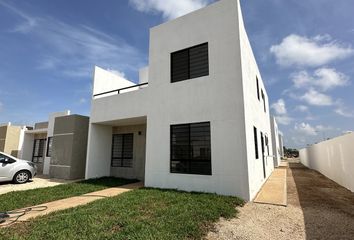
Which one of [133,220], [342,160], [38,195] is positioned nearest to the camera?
[133,220]

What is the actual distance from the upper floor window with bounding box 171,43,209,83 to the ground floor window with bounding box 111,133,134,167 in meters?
4.94

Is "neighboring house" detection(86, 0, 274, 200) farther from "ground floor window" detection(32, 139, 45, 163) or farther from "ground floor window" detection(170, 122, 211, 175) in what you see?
"ground floor window" detection(32, 139, 45, 163)

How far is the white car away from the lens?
9345 millimetres

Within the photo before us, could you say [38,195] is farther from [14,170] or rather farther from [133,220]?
[133,220]

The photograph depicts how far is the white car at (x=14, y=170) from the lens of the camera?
9345 mm

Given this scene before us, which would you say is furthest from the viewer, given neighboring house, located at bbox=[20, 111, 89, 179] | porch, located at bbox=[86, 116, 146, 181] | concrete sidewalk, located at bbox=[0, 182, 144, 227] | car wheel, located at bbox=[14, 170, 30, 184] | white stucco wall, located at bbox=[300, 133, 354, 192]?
neighboring house, located at bbox=[20, 111, 89, 179]

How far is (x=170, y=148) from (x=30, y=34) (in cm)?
745

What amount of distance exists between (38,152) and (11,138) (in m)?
2.68

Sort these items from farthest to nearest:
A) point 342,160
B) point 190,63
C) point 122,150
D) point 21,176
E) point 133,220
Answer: point 122,150, point 21,176, point 342,160, point 190,63, point 133,220

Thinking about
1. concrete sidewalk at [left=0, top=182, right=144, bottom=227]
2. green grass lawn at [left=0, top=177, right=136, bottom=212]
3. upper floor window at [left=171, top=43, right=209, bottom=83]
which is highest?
upper floor window at [left=171, top=43, right=209, bottom=83]

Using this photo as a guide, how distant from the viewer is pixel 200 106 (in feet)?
24.1

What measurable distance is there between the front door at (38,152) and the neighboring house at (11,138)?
49.2 inches

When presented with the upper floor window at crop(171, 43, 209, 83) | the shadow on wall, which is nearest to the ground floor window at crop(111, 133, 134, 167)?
the upper floor window at crop(171, 43, 209, 83)

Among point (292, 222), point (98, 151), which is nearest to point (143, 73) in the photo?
point (98, 151)
